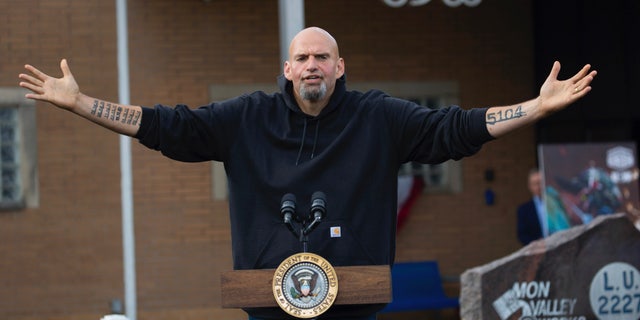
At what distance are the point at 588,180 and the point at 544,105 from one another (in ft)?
23.5

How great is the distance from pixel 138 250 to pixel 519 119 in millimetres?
7585

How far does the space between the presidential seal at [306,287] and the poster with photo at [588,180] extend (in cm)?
717

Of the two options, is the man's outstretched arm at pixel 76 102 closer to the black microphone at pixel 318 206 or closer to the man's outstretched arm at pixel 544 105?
the black microphone at pixel 318 206

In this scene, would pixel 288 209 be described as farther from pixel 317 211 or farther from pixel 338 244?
pixel 338 244

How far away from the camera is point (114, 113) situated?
4.33 metres

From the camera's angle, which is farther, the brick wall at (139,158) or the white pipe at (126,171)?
the brick wall at (139,158)

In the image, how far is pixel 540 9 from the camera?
12125 millimetres

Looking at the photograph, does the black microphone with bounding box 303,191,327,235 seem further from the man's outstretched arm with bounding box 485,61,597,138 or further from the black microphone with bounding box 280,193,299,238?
the man's outstretched arm with bounding box 485,61,597,138

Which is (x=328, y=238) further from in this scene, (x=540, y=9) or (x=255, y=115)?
(x=540, y=9)

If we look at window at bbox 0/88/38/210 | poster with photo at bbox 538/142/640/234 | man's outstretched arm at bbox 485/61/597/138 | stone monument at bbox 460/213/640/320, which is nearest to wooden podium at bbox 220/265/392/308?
man's outstretched arm at bbox 485/61/597/138

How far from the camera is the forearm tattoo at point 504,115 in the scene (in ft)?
13.9

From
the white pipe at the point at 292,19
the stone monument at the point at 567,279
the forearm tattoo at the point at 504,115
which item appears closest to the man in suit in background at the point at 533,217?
the stone monument at the point at 567,279

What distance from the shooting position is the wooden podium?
13.0ft

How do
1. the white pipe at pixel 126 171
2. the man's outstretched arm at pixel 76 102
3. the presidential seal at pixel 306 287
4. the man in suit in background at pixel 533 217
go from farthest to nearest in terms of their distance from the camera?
the man in suit in background at pixel 533 217, the white pipe at pixel 126 171, the man's outstretched arm at pixel 76 102, the presidential seal at pixel 306 287
